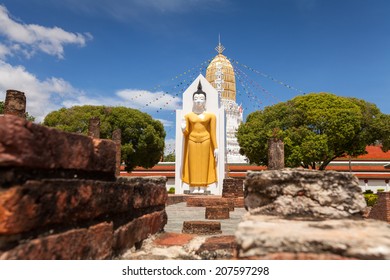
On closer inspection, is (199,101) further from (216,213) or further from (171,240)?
(171,240)

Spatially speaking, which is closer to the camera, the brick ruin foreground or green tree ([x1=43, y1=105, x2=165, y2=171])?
the brick ruin foreground

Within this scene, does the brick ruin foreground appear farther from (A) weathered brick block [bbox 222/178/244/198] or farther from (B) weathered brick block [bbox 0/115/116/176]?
(A) weathered brick block [bbox 222/178/244/198]

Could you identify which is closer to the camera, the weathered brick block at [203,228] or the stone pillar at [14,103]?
the weathered brick block at [203,228]

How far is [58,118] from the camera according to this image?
1015 inches

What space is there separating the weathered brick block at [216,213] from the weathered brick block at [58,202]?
16.8ft

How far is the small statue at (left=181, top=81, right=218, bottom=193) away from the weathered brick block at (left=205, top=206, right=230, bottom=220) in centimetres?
794

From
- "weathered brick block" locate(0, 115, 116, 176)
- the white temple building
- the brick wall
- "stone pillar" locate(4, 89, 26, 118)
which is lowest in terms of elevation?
the brick wall

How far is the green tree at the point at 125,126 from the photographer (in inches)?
982

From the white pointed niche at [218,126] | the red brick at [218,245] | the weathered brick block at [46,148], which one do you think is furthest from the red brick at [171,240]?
the white pointed niche at [218,126]

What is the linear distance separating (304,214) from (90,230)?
1.17 meters

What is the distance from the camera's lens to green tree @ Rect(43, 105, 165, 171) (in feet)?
81.8

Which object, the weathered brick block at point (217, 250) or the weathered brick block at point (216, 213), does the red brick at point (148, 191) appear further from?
the weathered brick block at point (216, 213)

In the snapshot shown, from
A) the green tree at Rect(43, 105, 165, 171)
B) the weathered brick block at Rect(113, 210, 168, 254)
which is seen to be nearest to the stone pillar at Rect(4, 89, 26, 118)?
the weathered brick block at Rect(113, 210, 168, 254)

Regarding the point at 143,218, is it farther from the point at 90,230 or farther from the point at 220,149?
the point at 220,149
